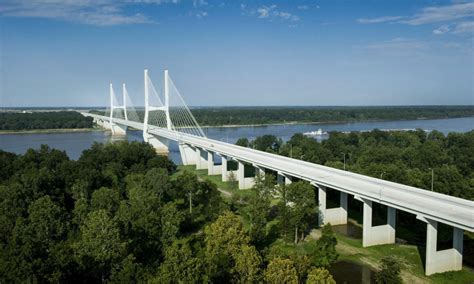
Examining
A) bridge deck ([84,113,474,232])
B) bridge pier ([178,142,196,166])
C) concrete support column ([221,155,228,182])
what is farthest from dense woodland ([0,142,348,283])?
bridge pier ([178,142,196,166])

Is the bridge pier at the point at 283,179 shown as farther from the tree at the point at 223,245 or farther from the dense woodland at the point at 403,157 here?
the tree at the point at 223,245

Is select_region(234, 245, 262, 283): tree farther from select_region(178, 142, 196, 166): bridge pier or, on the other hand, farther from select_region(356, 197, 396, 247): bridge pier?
select_region(178, 142, 196, 166): bridge pier

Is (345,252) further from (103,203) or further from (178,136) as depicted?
(178,136)

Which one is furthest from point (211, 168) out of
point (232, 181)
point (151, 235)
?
point (151, 235)

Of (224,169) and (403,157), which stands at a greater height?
(403,157)

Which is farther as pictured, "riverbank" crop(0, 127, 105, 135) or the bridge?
"riverbank" crop(0, 127, 105, 135)

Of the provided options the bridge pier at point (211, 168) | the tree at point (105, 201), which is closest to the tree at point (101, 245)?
the tree at point (105, 201)

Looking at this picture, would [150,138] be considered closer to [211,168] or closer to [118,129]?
[211,168]

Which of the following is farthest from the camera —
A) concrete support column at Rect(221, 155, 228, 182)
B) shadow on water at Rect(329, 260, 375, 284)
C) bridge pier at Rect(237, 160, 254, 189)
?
concrete support column at Rect(221, 155, 228, 182)
